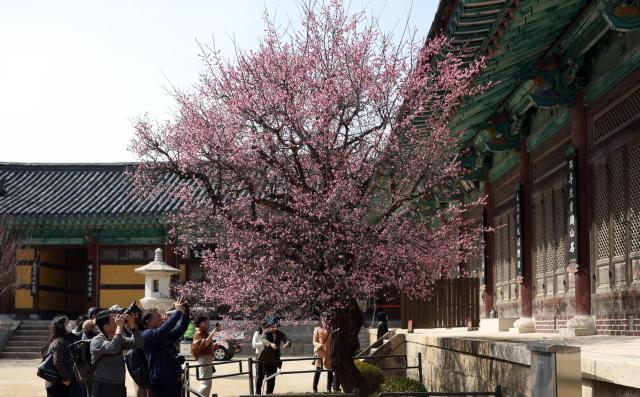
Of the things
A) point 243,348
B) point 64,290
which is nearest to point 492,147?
point 243,348

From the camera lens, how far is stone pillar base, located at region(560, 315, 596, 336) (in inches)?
542

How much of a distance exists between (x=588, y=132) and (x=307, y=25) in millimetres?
4775

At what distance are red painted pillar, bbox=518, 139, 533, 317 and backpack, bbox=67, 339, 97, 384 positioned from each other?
34.4ft

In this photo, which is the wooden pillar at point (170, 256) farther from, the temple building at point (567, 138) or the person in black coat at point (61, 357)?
the person in black coat at point (61, 357)

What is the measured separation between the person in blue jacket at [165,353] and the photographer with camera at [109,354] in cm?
24

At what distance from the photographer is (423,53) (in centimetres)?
1243

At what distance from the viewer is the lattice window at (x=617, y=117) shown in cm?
1239

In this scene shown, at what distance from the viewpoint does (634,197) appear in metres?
12.6

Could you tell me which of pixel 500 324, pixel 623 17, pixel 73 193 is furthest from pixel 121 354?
pixel 73 193

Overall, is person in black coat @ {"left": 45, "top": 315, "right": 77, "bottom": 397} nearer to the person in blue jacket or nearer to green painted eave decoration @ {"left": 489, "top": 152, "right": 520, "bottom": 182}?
the person in blue jacket

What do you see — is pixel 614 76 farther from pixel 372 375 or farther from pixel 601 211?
pixel 372 375

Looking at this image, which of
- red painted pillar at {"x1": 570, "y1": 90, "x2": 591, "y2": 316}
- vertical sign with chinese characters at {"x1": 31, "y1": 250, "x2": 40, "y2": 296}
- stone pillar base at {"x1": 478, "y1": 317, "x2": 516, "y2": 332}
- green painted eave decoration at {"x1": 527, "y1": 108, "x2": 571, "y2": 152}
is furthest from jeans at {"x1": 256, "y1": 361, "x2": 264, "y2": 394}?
vertical sign with chinese characters at {"x1": 31, "y1": 250, "x2": 40, "y2": 296}

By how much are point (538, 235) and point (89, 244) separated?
25852 millimetres

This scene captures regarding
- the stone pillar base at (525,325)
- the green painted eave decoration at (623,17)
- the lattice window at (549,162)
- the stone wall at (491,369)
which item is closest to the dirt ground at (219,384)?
the stone wall at (491,369)
